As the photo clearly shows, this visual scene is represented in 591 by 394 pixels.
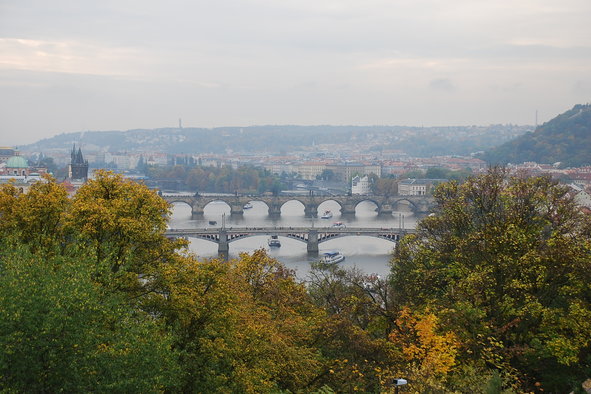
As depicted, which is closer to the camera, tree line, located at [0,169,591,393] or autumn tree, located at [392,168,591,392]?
tree line, located at [0,169,591,393]

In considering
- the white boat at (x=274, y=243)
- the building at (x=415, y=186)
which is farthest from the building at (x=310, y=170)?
the white boat at (x=274, y=243)

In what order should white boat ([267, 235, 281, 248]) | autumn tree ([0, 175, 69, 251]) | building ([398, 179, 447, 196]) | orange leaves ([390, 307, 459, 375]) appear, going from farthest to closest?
building ([398, 179, 447, 196])
white boat ([267, 235, 281, 248])
autumn tree ([0, 175, 69, 251])
orange leaves ([390, 307, 459, 375])

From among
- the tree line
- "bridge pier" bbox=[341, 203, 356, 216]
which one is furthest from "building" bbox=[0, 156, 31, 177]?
the tree line

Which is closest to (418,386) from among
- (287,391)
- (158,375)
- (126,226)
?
(287,391)

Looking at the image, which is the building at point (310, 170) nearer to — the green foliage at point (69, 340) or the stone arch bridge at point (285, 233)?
the stone arch bridge at point (285, 233)

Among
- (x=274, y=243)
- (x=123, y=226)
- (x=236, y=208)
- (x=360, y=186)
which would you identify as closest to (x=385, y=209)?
(x=236, y=208)

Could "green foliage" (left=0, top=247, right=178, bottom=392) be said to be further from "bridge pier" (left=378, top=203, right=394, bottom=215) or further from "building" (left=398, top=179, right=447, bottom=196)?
"building" (left=398, top=179, right=447, bottom=196)

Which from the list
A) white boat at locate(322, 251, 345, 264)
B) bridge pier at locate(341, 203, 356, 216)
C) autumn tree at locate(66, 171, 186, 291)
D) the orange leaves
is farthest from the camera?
bridge pier at locate(341, 203, 356, 216)

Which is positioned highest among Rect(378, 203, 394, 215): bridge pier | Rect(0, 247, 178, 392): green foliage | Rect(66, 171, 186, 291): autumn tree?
Rect(66, 171, 186, 291): autumn tree
